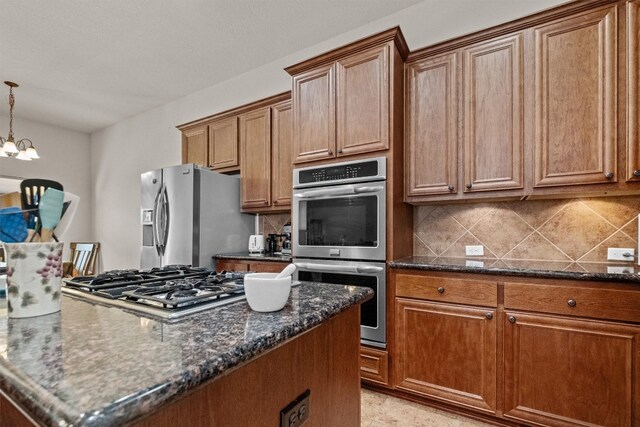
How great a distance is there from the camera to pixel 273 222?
3484 millimetres

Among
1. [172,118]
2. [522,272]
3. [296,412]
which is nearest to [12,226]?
[296,412]

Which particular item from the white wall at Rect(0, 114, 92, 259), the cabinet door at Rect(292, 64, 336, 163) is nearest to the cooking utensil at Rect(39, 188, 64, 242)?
the cabinet door at Rect(292, 64, 336, 163)

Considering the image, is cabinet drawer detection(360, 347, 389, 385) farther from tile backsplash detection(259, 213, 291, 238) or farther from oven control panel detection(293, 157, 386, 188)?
tile backsplash detection(259, 213, 291, 238)

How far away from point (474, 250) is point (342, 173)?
1099mm

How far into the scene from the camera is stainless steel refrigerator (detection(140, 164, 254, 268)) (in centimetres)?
297

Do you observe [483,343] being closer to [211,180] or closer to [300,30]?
[211,180]

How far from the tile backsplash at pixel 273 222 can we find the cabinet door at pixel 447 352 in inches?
64.7

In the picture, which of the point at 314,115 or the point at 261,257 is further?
the point at 261,257

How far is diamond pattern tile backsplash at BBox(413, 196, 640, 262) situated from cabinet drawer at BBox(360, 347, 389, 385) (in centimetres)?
82

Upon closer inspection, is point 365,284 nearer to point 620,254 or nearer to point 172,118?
point 620,254

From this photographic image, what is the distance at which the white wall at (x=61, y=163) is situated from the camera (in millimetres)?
4723

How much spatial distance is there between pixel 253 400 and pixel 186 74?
12.8 feet

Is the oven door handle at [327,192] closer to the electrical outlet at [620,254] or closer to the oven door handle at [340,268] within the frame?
the oven door handle at [340,268]

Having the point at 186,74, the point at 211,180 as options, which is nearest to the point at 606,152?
the point at 211,180
